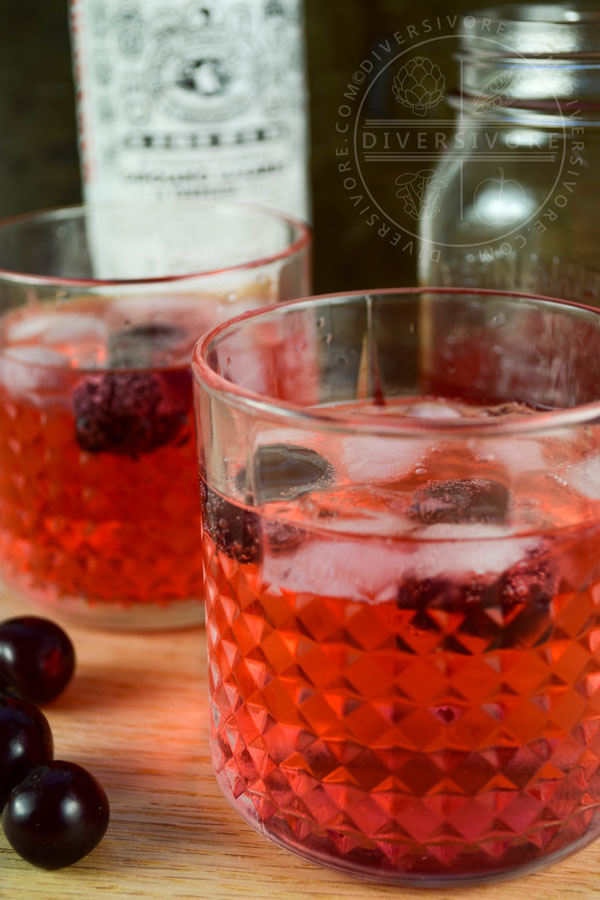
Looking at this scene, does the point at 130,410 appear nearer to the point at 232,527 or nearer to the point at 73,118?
the point at 232,527

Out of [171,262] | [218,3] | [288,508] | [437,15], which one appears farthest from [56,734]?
[437,15]

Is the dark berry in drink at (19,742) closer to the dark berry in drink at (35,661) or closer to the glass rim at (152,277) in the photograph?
the dark berry in drink at (35,661)

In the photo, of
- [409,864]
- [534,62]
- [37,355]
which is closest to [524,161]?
[534,62]

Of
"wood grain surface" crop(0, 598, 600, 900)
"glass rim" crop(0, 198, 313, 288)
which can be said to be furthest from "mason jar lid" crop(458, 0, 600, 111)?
"wood grain surface" crop(0, 598, 600, 900)

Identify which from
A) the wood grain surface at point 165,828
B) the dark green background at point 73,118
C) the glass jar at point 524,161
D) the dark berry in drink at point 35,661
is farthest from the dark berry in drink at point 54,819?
the dark green background at point 73,118

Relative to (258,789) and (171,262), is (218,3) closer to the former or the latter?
(171,262)

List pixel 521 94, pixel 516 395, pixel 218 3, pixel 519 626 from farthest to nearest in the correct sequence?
pixel 218 3 → pixel 521 94 → pixel 516 395 → pixel 519 626
